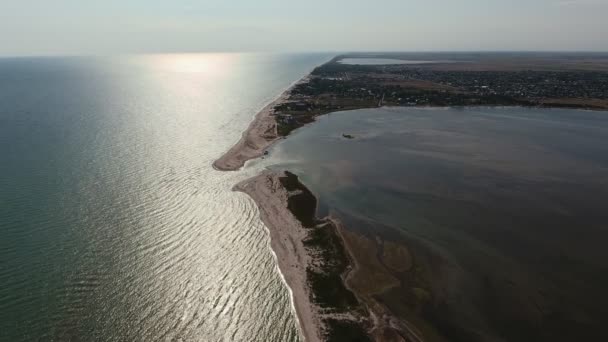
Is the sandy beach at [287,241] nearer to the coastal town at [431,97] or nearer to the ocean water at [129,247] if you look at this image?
the ocean water at [129,247]

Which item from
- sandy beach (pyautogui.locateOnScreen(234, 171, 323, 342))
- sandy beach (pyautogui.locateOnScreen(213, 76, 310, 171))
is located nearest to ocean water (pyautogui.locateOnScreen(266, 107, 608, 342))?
sandy beach (pyautogui.locateOnScreen(213, 76, 310, 171))

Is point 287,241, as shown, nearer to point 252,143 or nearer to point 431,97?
point 252,143

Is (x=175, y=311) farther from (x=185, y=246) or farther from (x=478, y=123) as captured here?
(x=478, y=123)

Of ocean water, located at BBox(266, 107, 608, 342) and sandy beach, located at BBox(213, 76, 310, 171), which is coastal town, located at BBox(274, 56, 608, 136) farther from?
ocean water, located at BBox(266, 107, 608, 342)

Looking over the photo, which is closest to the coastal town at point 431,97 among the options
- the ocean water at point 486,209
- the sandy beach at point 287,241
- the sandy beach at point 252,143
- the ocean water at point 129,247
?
the sandy beach at point 252,143

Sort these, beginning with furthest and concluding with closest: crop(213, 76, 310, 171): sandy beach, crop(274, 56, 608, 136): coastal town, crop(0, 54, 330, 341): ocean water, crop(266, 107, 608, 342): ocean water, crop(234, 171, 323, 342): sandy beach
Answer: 1. crop(274, 56, 608, 136): coastal town
2. crop(213, 76, 310, 171): sandy beach
3. crop(266, 107, 608, 342): ocean water
4. crop(234, 171, 323, 342): sandy beach
5. crop(0, 54, 330, 341): ocean water

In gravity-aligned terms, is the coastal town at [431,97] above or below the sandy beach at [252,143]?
above
